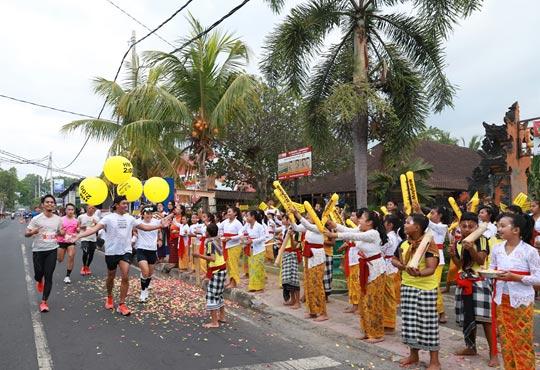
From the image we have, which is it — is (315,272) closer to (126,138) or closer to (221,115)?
(221,115)

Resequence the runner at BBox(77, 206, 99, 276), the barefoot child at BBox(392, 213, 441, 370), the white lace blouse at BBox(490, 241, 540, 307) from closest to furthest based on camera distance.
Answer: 1. the white lace blouse at BBox(490, 241, 540, 307)
2. the barefoot child at BBox(392, 213, 441, 370)
3. the runner at BBox(77, 206, 99, 276)

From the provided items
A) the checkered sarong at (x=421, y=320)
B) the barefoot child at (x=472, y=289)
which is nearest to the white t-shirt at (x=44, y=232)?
the checkered sarong at (x=421, y=320)

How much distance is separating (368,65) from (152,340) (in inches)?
365

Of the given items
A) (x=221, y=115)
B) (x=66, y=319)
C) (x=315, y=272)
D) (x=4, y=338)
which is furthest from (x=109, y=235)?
(x=221, y=115)

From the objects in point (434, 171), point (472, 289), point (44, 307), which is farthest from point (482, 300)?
point (434, 171)

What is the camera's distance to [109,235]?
788 cm

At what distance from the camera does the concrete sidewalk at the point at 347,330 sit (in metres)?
5.40

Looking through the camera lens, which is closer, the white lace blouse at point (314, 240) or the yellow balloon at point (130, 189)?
the white lace blouse at point (314, 240)

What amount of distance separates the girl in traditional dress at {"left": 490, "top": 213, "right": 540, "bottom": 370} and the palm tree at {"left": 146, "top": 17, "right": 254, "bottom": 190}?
1016 centimetres

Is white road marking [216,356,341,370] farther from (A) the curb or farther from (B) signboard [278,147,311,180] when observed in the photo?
Answer: (B) signboard [278,147,311,180]

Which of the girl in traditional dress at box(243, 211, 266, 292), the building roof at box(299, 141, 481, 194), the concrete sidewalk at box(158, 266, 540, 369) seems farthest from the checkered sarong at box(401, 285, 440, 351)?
the building roof at box(299, 141, 481, 194)

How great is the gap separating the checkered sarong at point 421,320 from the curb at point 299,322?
20.6 inches

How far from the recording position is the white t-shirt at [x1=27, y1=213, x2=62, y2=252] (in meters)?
7.84

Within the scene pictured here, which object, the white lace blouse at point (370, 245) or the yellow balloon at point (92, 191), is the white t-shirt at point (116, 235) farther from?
the white lace blouse at point (370, 245)
